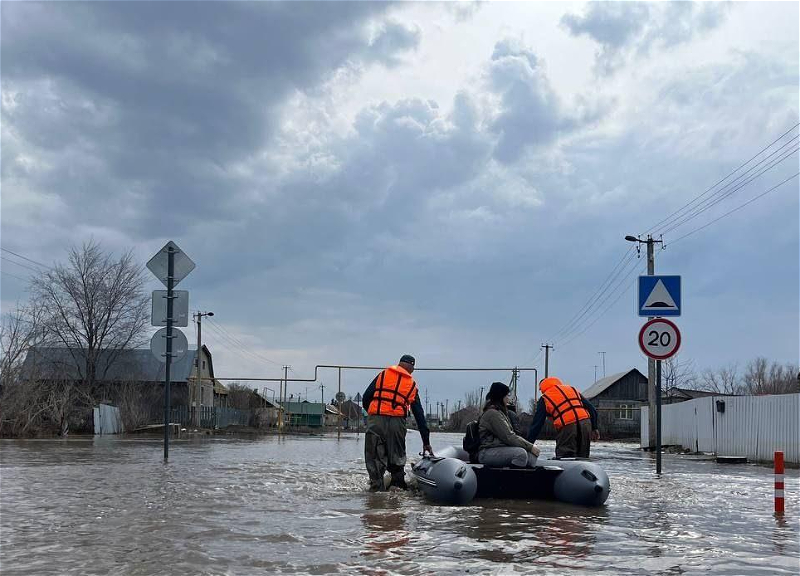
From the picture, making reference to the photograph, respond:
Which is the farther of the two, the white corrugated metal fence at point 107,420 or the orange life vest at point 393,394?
the white corrugated metal fence at point 107,420

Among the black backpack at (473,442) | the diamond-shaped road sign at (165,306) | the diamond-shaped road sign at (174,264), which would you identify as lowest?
the black backpack at (473,442)

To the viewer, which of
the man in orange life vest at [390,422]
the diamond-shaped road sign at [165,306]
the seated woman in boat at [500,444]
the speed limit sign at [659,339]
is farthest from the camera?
the diamond-shaped road sign at [165,306]

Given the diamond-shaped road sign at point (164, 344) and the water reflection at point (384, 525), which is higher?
the diamond-shaped road sign at point (164, 344)

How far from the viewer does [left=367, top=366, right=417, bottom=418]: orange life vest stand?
10.3 meters

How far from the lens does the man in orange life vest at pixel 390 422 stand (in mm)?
10195

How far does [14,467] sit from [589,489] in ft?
31.5

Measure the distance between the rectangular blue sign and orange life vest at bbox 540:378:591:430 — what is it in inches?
100

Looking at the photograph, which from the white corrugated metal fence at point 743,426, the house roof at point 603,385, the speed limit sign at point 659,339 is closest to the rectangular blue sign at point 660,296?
the speed limit sign at point 659,339

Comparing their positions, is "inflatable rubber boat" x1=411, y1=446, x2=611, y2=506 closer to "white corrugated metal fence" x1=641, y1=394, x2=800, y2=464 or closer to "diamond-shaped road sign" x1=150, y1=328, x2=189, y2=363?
"diamond-shaped road sign" x1=150, y1=328, x2=189, y2=363

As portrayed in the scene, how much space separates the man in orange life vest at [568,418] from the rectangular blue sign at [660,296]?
2547 millimetres

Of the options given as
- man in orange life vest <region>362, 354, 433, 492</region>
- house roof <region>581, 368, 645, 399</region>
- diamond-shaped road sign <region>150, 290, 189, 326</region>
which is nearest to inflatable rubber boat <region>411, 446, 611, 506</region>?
man in orange life vest <region>362, 354, 433, 492</region>

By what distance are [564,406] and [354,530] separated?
474cm

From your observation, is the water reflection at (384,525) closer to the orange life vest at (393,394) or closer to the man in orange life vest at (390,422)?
the man in orange life vest at (390,422)

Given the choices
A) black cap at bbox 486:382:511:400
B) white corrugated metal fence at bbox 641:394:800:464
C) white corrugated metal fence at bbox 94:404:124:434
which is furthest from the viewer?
white corrugated metal fence at bbox 94:404:124:434
